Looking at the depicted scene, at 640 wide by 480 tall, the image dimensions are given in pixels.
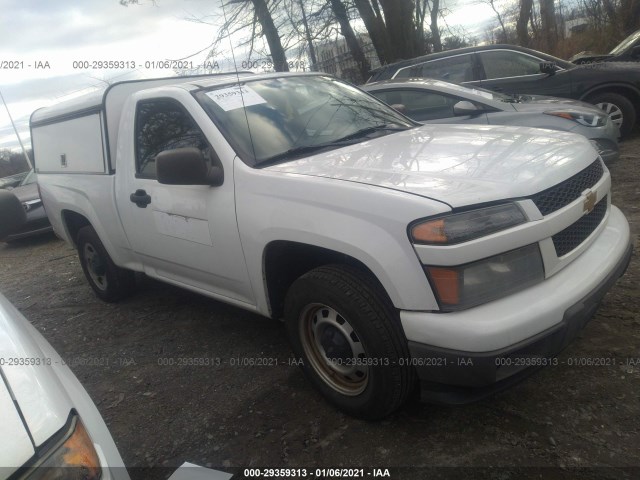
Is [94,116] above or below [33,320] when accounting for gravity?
above

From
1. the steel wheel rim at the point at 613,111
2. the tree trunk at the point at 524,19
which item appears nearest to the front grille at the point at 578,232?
the steel wheel rim at the point at 613,111

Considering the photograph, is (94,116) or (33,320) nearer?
(94,116)

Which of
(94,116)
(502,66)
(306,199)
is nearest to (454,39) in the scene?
(502,66)

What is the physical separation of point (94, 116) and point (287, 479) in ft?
10.7

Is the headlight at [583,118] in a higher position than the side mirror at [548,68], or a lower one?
lower

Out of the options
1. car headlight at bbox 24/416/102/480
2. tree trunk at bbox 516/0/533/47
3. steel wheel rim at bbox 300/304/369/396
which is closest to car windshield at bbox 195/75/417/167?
steel wheel rim at bbox 300/304/369/396

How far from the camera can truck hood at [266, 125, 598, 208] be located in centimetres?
216

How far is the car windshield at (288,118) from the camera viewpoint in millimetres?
2979

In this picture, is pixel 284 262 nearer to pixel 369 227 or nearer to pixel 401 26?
pixel 369 227

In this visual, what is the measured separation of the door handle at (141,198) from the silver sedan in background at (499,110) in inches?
128

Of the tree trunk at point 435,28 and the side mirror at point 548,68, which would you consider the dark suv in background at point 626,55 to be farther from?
the tree trunk at point 435,28

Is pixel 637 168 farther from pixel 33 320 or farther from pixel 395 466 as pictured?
pixel 33 320

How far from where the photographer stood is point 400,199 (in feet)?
6.94

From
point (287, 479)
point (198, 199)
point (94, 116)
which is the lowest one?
point (287, 479)
